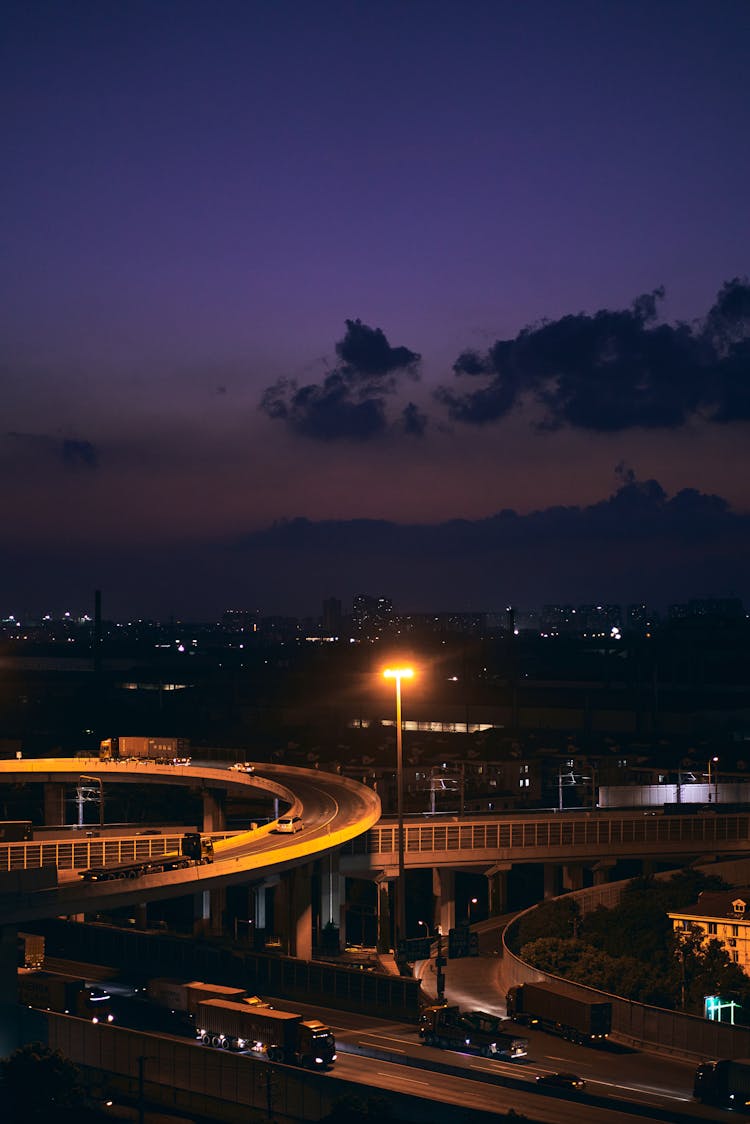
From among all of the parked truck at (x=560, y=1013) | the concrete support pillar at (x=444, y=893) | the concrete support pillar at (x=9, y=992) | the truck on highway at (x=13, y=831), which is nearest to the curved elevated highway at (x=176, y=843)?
the concrete support pillar at (x=9, y=992)

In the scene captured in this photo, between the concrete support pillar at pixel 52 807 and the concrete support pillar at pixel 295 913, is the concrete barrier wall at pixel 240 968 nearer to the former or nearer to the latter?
the concrete support pillar at pixel 295 913

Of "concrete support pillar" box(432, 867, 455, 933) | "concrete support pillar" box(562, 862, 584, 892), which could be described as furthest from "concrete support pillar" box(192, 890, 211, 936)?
"concrete support pillar" box(562, 862, 584, 892)

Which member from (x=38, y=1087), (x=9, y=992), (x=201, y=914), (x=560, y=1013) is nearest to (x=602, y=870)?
(x=201, y=914)

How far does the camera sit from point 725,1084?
2784 centimetres

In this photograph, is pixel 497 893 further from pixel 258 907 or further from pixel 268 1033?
pixel 268 1033

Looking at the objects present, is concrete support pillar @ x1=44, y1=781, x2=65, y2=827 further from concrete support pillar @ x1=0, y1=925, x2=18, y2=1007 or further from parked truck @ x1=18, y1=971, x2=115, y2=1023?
concrete support pillar @ x1=0, y1=925, x2=18, y2=1007

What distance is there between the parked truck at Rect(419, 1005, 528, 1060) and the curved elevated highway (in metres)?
6.85

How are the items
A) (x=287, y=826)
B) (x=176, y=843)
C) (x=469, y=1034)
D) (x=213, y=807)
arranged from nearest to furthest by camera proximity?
(x=469, y=1034), (x=287, y=826), (x=176, y=843), (x=213, y=807)

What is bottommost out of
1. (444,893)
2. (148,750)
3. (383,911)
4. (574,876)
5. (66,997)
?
(383,911)

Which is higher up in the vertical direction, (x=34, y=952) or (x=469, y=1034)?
(x=34, y=952)

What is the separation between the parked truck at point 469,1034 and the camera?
30859 millimetres

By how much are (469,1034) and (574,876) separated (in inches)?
1141

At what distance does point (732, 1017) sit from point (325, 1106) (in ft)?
44.8

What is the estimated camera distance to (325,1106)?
26484 mm
